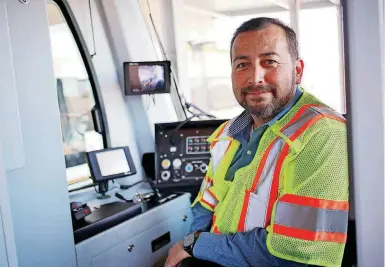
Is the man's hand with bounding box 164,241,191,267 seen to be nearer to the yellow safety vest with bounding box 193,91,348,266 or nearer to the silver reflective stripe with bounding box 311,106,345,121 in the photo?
the yellow safety vest with bounding box 193,91,348,266

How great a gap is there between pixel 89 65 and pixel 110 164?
2.06ft

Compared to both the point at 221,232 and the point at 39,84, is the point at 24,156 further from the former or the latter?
the point at 221,232

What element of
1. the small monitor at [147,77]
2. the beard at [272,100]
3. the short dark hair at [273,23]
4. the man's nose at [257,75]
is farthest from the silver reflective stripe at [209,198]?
the small monitor at [147,77]

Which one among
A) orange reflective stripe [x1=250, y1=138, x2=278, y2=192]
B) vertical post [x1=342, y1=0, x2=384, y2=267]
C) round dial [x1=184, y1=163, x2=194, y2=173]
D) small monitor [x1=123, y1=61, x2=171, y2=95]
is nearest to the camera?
vertical post [x1=342, y1=0, x2=384, y2=267]

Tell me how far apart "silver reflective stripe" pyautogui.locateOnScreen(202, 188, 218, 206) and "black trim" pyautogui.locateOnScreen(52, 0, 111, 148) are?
1026 millimetres

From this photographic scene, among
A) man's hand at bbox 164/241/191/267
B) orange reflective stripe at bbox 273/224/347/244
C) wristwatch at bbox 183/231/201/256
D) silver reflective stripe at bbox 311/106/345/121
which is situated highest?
silver reflective stripe at bbox 311/106/345/121

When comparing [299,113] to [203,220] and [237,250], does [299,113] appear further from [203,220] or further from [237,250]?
[203,220]

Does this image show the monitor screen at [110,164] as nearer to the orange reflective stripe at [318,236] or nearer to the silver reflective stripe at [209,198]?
the silver reflective stripe at [209,198]

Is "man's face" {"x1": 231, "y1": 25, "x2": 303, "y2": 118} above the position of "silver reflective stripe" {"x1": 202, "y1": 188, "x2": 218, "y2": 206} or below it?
above

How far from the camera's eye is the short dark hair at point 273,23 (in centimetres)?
131

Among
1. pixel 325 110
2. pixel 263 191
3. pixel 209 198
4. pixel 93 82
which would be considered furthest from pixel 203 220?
pixel 93 82

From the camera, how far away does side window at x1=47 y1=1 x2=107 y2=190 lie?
2.20m

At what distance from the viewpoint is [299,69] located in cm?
138

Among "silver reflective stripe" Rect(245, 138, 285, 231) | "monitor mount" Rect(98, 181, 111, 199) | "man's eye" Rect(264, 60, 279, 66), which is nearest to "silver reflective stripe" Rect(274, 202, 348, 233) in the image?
"silver reflective stripe" Rect(245, 138, 285, 231)
